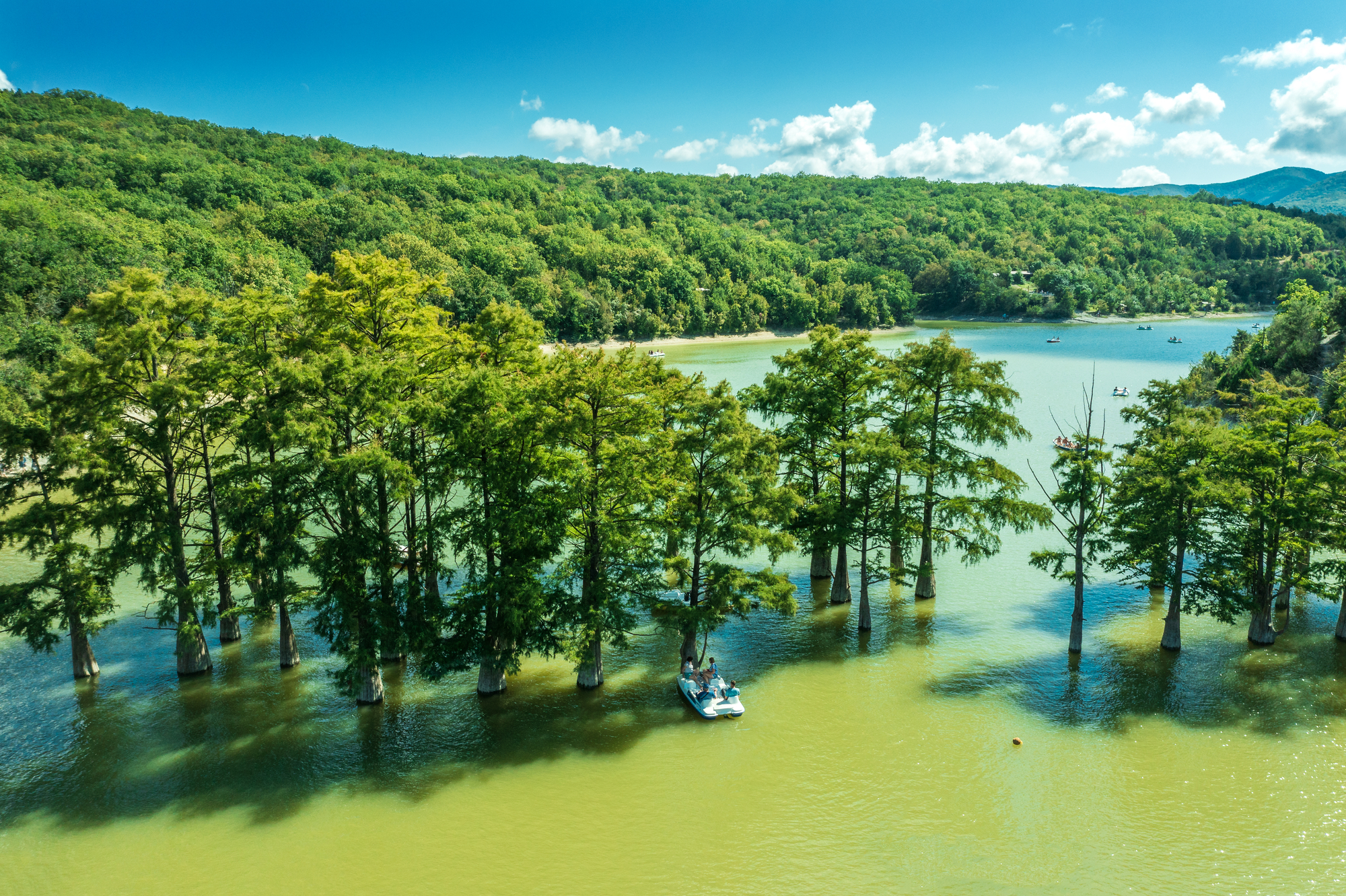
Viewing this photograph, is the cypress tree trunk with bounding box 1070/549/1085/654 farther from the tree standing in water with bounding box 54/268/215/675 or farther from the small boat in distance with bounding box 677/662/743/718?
the tree standing in water with bounding box 54/268/215/675

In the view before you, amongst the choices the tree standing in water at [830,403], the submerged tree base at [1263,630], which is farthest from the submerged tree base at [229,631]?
the submerged tree base at [1263,630]

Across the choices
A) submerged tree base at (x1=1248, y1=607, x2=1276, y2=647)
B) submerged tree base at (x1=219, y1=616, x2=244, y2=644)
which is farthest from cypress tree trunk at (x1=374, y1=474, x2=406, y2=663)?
submerged tree base at (x1=1248, y1=607, x2=1276, y2=647)

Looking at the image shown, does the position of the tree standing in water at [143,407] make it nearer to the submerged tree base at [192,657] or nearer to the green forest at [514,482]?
the green forest at [514,482]

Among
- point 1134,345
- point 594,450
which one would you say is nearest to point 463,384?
point 594,450

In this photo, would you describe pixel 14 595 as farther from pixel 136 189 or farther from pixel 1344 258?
pixel 1344 258

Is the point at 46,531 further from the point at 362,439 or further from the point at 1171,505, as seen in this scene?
the point at 1171,505

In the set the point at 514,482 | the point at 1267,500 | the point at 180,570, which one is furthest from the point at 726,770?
the point at 1267,500
